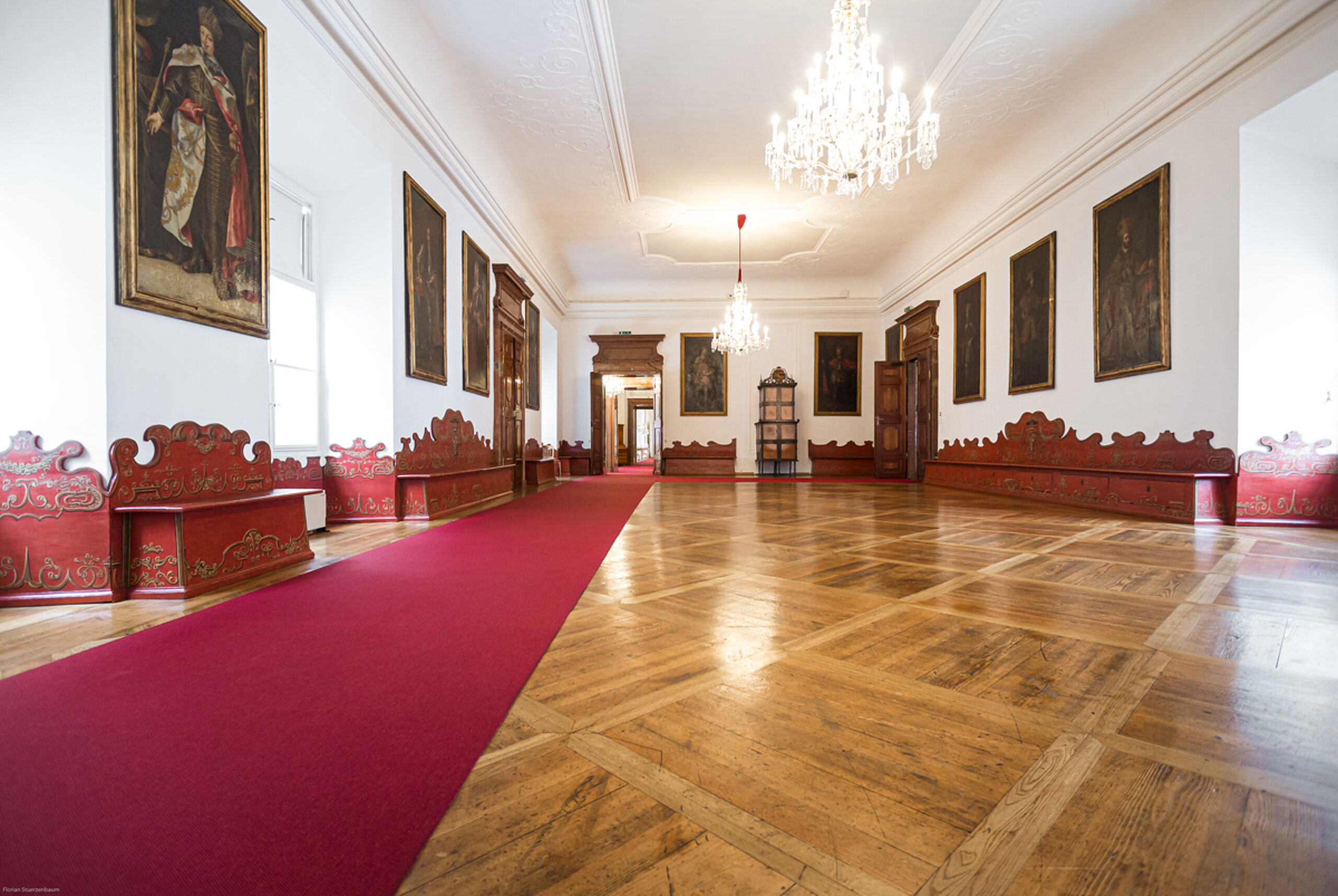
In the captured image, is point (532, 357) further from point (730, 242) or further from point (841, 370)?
point (841, 370)

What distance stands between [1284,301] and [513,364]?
9549 millimetres

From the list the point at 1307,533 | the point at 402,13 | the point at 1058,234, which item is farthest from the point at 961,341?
the point at 402,13

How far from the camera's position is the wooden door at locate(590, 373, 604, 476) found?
1405 centimetres

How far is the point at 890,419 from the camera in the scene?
13.3m

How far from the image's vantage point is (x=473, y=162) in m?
7.07

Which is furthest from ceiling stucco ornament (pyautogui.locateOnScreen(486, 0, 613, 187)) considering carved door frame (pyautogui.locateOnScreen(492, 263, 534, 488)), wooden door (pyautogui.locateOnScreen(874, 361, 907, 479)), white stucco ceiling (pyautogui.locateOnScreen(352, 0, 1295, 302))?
wooden door (pyautogui.locateOnScreen(874, 361, 907, 479))

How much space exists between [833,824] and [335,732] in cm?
120

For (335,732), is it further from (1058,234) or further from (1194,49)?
(1058,234)

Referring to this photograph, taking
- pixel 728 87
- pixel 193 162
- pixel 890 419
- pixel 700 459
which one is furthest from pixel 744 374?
pixel 193 162

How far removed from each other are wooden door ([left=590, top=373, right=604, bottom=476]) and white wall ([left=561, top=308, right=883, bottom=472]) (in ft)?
0.53

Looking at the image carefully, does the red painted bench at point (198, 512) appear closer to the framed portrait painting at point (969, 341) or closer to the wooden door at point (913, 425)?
the framed portrait painting at point (969, 341)

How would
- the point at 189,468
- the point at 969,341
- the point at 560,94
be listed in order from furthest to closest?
the point at 969,341, the point at 560,94, the point at 189,468

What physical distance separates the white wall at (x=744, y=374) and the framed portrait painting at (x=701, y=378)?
0.11m

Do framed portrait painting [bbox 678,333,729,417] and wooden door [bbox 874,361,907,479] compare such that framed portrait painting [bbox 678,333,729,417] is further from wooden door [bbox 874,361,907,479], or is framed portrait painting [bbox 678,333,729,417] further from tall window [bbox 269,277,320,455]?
tall window [bbox 269,277,320,455]
